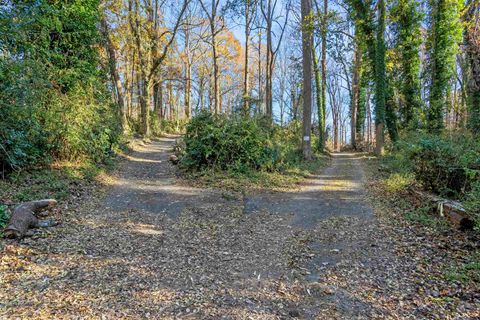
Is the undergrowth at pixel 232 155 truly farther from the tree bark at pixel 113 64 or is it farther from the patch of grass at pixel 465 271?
the tree bark at pixel 113 64

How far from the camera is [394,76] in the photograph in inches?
665

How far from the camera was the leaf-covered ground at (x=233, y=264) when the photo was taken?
302 centimetres

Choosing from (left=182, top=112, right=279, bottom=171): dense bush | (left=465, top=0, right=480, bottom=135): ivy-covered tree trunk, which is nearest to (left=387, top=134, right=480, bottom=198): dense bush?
(left=182, top=112, right=279, bottom=171): dense bush

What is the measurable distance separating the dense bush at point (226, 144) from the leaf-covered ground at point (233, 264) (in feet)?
8.13

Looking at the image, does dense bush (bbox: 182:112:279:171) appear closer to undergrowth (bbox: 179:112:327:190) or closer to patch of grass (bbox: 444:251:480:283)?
undergrowth (bbox: 179:112:327:190)

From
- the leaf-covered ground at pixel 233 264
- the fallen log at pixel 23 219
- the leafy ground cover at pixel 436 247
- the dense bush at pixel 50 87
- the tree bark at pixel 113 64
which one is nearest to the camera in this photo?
the leaf-covered ground at pixel 233 264

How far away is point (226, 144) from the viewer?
8875mm

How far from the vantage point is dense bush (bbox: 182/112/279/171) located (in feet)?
29.2

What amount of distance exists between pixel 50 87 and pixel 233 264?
6.67 meters

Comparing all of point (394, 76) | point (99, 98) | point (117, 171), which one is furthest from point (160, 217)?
point (394, 76)

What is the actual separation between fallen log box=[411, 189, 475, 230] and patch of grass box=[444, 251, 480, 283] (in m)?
0.93

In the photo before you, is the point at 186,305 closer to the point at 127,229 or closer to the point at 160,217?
the point at 127,229

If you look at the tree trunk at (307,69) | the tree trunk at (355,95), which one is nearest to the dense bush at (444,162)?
the tree trunk at (307,69)

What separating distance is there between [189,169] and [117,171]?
2.35m
